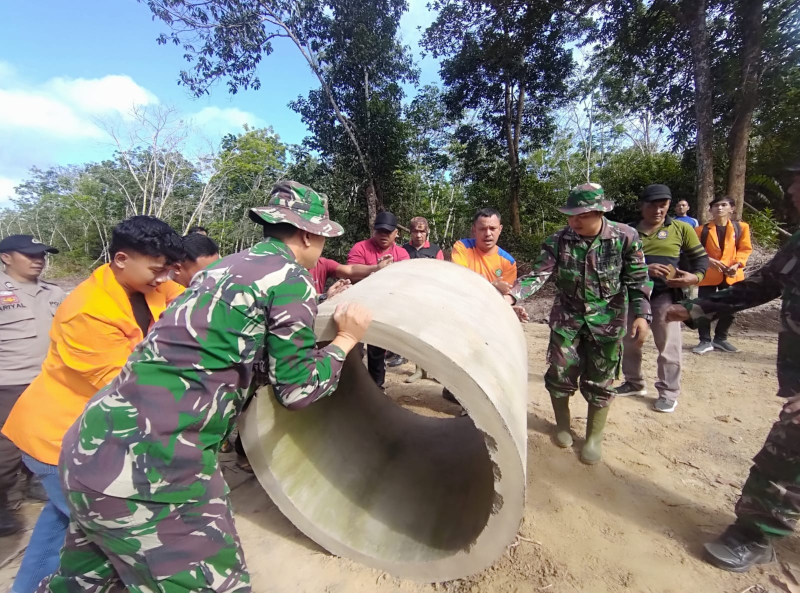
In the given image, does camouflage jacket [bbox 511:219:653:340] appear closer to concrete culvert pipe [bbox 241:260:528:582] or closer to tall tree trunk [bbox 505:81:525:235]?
concrete culvert pipe [bbox 241:260:528:582]

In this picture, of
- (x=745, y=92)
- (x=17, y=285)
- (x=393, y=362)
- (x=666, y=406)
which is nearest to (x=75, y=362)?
(x=17, y=285)

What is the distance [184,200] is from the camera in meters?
32.4

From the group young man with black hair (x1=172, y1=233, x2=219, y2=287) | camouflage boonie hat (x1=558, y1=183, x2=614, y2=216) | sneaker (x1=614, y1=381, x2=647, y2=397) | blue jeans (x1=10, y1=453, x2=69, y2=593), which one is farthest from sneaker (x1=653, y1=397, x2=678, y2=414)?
blue jeans (x1=10, y1=453, x2=69, y2=593)

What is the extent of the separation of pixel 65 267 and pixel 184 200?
11.1 m

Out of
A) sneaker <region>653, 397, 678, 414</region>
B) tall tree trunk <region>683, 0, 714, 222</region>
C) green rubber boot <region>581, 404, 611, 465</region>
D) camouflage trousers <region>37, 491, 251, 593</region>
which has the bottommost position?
→ sneaker <region>653, 397, 678, 414</region>

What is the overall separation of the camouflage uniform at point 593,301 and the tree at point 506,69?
12.5 metres

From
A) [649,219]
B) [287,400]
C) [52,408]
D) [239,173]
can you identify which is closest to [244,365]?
→ [287,400]

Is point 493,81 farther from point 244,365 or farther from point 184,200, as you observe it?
point 184,200

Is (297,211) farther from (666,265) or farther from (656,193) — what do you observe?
(666,265)

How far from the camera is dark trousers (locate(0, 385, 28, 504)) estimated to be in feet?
9.43

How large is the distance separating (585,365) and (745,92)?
34.9 feet

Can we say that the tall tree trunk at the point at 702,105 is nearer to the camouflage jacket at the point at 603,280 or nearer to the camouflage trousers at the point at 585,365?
the camouflage jacket at the point at 603,280

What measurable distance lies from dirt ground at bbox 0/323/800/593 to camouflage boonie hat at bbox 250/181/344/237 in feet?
6.02

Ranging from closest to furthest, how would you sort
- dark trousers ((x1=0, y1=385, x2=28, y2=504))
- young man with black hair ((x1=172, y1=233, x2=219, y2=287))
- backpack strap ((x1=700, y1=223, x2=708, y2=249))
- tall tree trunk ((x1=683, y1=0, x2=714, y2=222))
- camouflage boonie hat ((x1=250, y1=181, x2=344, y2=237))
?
camouflage boonie hat ((x1=250, y1=181, x2=344, y2=237)) < dark trousers ((x1=0, y1=385, x2=28, y2=504)) < young man with black hair ((x1=172, y1=233, x2=219, y2=287)) < backpack strap ((x1=700, y1=223, x2=708, y2=249)) < tall tree trunk ((x1=683, y1=0, x2=714, y2=222))
